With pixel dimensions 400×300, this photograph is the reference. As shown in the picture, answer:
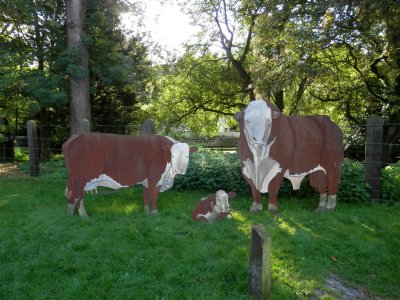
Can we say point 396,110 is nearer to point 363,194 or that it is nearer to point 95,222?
point 363,194

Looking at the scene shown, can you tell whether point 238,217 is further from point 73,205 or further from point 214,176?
point 73,205

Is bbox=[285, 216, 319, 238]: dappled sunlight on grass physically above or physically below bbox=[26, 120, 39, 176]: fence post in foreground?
below

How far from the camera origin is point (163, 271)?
390 cm

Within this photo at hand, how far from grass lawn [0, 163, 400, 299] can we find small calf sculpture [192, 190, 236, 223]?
172mm

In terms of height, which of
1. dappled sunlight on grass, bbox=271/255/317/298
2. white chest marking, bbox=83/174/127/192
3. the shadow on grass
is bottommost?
dappled sunlight on grass, bbox=271/255/317/298

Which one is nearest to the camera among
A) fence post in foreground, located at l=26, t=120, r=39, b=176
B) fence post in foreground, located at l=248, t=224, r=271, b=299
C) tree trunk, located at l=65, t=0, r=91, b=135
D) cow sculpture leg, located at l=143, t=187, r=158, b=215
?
fence post in foreground, located at l=248, t=224, r=271, b=299

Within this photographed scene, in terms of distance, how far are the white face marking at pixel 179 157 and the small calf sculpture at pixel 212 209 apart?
832 millimetres

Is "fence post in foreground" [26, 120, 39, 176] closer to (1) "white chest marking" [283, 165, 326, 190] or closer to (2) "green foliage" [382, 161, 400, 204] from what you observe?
(1) "white chest marking" [283, 165, 326, 190]

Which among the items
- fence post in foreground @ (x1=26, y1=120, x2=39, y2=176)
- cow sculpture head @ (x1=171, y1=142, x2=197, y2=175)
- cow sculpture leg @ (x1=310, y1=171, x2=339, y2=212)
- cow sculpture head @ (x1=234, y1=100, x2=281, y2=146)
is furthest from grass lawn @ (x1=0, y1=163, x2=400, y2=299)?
fence post in foreground @ (x1=26, y1=120, x2=39, y2=176)

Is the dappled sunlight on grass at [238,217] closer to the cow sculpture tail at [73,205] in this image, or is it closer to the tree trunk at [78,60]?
the cow sculpture tail at [73,205]

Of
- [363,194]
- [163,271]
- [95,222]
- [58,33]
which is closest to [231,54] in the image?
[58,33]

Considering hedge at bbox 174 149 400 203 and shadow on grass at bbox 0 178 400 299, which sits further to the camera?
hedge at bbox 174 149 400 203

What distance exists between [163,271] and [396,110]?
9.71m

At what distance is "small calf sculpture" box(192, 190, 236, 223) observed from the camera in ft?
18.4
